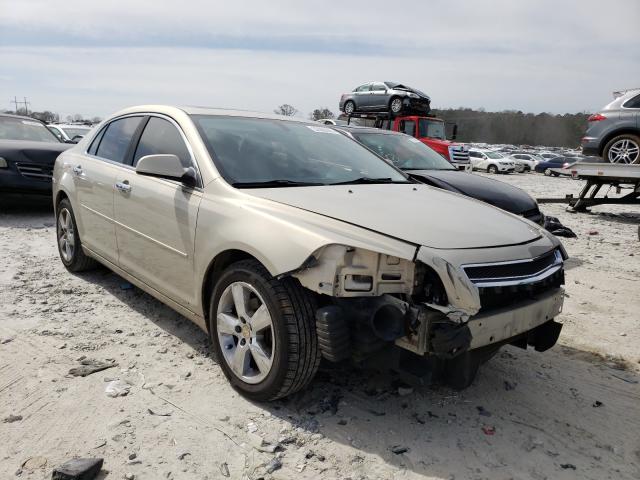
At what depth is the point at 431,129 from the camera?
1809 cm

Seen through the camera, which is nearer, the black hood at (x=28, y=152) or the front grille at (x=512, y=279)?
the front grille at (x=512, y=279)

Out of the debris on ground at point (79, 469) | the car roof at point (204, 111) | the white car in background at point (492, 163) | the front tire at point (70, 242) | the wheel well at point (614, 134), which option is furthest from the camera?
the white car in background at point (492, 163)

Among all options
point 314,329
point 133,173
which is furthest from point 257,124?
point 314,329

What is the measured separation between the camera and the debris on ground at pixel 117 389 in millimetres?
2998

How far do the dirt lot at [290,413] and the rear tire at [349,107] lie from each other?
56.8 ft

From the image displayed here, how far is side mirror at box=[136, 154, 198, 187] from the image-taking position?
3258mm

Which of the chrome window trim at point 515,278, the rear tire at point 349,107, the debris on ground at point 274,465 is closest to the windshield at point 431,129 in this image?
the rear tire at point 349,107

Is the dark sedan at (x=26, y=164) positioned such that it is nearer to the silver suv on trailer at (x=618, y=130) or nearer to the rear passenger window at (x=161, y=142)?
the rear passenger window at (x=161, y=142)

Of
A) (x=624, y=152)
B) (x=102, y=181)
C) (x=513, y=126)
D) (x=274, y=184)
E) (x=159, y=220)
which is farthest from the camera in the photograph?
(x=513, y=126)

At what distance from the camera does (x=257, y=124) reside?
3908mm

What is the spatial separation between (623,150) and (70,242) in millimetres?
10389

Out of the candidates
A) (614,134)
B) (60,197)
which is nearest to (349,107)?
(614,134)

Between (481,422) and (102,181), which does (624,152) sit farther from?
(102,181)

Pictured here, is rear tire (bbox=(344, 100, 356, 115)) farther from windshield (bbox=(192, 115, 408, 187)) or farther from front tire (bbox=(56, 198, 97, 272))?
windshield (bbox=(192, 115, 408, 187))
